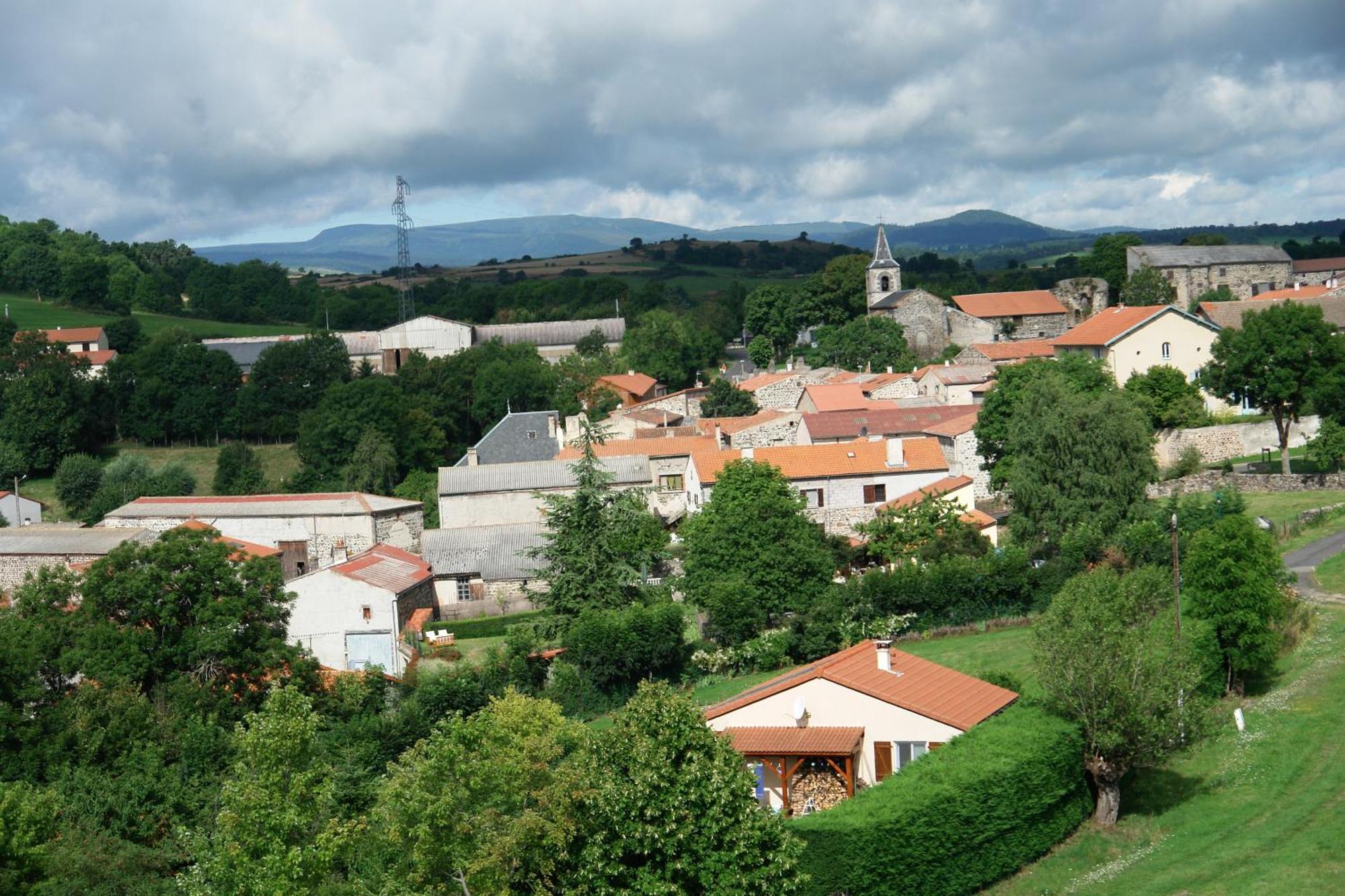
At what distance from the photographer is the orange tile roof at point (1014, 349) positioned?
7050cm

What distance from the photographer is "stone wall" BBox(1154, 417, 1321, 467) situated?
5038 centimetres

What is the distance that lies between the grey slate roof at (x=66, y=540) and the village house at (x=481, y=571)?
995 cm

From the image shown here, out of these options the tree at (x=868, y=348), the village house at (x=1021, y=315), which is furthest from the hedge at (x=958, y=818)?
the village house at (x=1021, y=315)

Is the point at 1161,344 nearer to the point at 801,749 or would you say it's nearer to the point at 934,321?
the point at 934,321

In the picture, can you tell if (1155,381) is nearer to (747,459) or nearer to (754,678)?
(747,459)

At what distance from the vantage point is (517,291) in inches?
5187

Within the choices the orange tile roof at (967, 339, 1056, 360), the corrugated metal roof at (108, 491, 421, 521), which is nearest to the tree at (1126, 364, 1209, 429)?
the orange tile roof at (967, 339, 1056, 360)

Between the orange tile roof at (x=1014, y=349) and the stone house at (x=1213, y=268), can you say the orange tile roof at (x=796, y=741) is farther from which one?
the stone house at (x=1213, y=268)

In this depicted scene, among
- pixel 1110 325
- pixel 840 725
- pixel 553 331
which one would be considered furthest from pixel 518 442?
pixel 840 725

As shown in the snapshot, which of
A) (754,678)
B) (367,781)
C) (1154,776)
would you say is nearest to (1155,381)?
(754,678)

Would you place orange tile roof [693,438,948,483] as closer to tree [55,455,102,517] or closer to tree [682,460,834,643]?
tree [682,460,834,643]

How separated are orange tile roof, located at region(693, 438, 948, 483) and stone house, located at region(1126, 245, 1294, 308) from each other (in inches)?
1863

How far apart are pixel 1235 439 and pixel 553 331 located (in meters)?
61.6

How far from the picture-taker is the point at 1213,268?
8950cm
